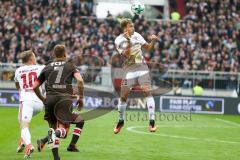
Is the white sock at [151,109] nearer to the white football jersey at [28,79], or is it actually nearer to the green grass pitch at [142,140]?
the green grass pitch at [142,140]

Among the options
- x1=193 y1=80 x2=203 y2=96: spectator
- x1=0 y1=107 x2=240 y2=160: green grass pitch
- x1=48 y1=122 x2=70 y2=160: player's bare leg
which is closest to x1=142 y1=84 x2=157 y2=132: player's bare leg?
x1=0 y1=107 x2=240 y2=160: green grass pitch

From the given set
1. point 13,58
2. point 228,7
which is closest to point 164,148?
point 13,58

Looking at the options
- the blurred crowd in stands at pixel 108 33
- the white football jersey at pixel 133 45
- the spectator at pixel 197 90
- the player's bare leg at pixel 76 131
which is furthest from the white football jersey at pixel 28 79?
the spectator at pixel 197 90

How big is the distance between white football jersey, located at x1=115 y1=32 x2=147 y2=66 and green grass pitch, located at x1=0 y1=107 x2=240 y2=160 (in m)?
2.32

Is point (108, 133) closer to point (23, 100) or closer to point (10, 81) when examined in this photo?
point (23, 100)

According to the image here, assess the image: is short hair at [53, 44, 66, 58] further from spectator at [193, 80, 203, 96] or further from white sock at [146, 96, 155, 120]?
spectator at [193, 80, 203, 96]

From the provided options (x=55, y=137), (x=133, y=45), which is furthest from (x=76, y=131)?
(x=133, y=45)

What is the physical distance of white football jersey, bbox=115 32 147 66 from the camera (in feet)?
54.0

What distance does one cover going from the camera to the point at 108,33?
36.7 m

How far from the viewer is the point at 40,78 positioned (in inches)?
526

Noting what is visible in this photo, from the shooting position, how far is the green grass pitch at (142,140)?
49.0ft

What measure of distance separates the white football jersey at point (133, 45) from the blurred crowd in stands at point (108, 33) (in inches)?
605

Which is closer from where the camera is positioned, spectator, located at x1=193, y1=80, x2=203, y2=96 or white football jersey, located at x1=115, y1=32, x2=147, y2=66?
white football jersey, located at x1=115, y1=32, x2=147, y2=66

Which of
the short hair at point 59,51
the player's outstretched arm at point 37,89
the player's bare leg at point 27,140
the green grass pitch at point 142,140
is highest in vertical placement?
the short hair at point 59,51
